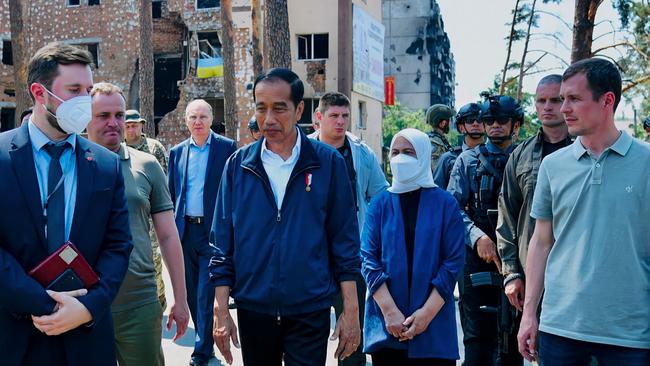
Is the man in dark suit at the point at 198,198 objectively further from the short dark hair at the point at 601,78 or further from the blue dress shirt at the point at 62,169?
the short dark hair at the point at 601,78

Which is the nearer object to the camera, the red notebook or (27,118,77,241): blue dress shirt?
the red notebook

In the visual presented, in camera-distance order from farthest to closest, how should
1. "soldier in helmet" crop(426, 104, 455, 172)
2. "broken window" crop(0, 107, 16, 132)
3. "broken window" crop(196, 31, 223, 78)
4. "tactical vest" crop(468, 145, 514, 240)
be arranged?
"broken window" crop(0, 107, 16, 132) → "broken window" crop(196, 31, 223, 78) → "soldier in helmet" crop(426, 104, 455, 172) → "tactical vest" crop(468, 145, 514, 240)

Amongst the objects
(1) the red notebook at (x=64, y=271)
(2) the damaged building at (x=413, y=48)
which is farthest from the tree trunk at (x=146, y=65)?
(2) the damaged building at (x=413, y=48)

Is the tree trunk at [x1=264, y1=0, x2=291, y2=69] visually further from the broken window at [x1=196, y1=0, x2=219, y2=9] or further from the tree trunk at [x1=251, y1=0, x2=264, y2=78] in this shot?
the broken window at [x1=196, y1=0, x2=219, y2=9]

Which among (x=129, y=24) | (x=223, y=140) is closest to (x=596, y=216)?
(x=223, y=140)

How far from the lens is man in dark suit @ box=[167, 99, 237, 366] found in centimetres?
635

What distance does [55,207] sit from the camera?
2.78 metres

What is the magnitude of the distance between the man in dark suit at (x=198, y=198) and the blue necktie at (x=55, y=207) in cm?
350

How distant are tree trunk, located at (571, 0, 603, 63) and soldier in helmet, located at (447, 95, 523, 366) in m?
5.09

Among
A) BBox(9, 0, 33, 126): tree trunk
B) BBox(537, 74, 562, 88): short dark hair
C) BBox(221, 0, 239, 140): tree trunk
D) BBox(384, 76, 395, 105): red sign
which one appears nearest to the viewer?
BBox(537, 74, 562, 88): short dark hair

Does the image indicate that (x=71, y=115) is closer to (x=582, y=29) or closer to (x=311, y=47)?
(x=582, y=29)

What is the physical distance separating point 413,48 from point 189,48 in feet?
98.9

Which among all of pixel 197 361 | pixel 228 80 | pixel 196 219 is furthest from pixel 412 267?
pixel 228 80

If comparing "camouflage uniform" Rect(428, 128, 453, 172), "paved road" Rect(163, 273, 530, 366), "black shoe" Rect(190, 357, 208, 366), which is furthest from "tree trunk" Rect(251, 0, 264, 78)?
"black shoe" Rect(190, 357, 208, 366)
